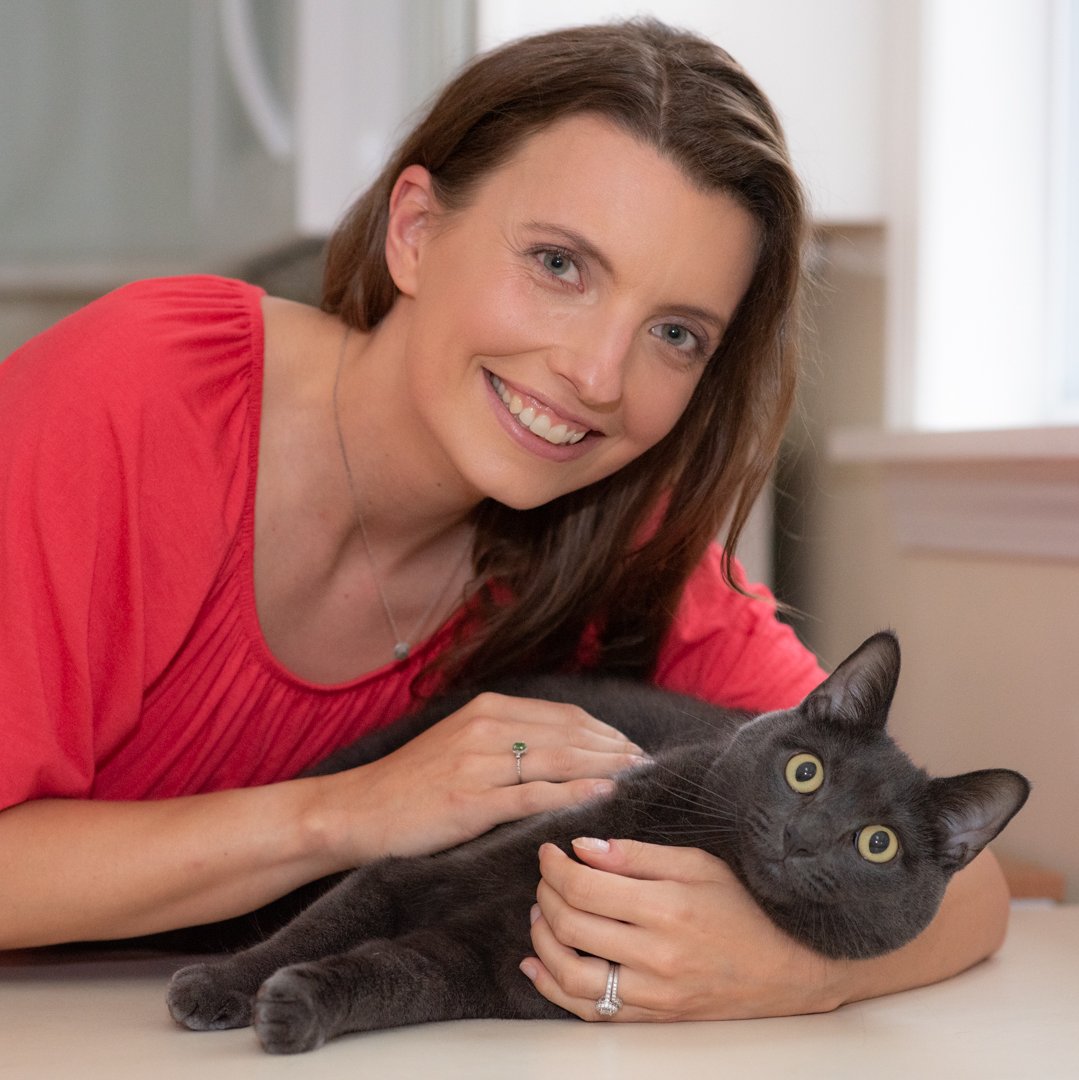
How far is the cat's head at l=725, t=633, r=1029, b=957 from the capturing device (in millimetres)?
970

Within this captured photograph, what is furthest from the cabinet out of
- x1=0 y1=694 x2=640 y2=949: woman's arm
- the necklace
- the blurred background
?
x1=0 y1=694 x2=640 y2=949: woman's arm

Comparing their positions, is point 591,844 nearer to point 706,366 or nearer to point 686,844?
point 686,844

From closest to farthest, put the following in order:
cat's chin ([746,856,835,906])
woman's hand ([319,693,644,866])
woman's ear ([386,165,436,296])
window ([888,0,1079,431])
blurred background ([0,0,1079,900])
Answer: cat's chin ([746,856,835,906]) → woman's hand ([319,693,644,866]) → woman's ear ([386,165,436,296]) → blurred background ([0,0,1079,900]) → window ([888,0,1079,431])

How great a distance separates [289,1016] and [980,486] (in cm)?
114

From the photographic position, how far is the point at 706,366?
4.52 feet

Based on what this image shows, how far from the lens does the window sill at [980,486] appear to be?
5.03 feet

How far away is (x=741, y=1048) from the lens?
3.03 ft

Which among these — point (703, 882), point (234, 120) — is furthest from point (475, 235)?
point (234, 120)

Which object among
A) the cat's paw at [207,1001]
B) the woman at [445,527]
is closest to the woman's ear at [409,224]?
the woman at [445,527]

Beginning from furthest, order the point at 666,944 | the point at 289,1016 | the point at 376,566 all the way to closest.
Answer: the point at 376,566
the point at 666,944
the point at 289,1016

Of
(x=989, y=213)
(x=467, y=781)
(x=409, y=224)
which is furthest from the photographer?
(x=989, y=213)

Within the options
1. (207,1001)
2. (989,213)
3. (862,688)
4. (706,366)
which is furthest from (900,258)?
(207,1001)

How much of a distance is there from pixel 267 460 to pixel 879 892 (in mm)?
704

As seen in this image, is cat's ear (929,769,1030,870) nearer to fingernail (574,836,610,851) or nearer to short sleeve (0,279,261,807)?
fingernail (574,836,610,851)
